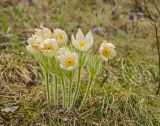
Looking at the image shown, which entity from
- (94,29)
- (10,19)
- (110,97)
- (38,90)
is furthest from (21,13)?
(110,97)

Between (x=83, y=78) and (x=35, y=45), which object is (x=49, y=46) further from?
(x=83, y=78)

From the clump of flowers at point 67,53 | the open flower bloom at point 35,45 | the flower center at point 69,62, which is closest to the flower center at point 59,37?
the clump of flowers at point 67,53

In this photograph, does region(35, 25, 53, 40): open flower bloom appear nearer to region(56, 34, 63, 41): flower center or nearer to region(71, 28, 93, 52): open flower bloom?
region(56, 34, 63, 41): flower center

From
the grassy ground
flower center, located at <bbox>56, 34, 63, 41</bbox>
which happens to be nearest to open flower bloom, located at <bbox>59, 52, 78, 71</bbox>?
flower center, located at <bbox>56, 34, 63, 41</bbox>

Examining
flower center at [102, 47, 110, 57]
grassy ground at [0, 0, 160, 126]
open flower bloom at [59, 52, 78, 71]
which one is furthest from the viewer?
grassy ground at [0, 0, 160, 126]

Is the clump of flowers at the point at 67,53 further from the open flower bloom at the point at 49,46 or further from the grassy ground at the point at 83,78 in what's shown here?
the grassy ground at the point at 83,78

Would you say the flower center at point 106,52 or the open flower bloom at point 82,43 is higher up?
the open flower bloom at point 82,43

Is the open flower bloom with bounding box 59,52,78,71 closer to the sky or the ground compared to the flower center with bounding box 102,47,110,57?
closer to the ground
